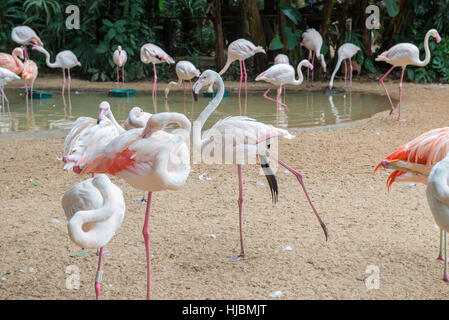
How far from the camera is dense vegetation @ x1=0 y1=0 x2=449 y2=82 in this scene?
1249 centimetres

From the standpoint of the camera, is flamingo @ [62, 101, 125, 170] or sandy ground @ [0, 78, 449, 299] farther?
flamingo @ [62, 101, 125, 170]

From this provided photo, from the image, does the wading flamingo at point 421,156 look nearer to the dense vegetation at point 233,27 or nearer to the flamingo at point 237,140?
the flamingo at point 237,140

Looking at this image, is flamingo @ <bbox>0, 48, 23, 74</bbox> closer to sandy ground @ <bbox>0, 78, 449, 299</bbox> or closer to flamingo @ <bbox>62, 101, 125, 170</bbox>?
sandy ground @ <bbox>0, 78, 449, 299</bbox>

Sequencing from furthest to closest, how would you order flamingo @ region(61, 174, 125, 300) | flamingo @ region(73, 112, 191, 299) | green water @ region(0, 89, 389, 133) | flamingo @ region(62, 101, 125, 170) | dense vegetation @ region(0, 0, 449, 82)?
dense vegetation @ region(0, 0, 449, 82)
green water @ region(0, 89, 389, 133)
flamingo @ region(62, 101, 125, 170)
flamingo @ region(73, 112, 191, 299)
flamingo @ region(61, 174, 125, 300)

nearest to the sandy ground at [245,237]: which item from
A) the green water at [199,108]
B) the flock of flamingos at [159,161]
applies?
the flock of flamingos at [159,161]

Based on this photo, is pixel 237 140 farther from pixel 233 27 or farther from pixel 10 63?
pixel 233 27

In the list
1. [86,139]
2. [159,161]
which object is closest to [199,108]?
[86,139]

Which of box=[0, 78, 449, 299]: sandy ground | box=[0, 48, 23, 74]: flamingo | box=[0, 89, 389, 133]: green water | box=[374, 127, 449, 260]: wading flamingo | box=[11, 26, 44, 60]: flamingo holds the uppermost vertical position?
box=[11, 26, 44, 60]: flamingo

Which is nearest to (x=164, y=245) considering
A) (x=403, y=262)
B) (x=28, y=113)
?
(x=403, y=262)

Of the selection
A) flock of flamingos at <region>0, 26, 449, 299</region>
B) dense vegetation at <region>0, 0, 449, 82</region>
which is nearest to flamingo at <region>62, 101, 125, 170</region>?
flock of flamingos at <region>0, 26, 449, 299</region>

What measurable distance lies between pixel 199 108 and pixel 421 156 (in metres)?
5.93

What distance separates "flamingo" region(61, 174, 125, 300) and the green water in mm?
4527

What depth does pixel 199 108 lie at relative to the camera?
29.0ft

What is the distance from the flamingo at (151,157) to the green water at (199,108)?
427 centimetres
